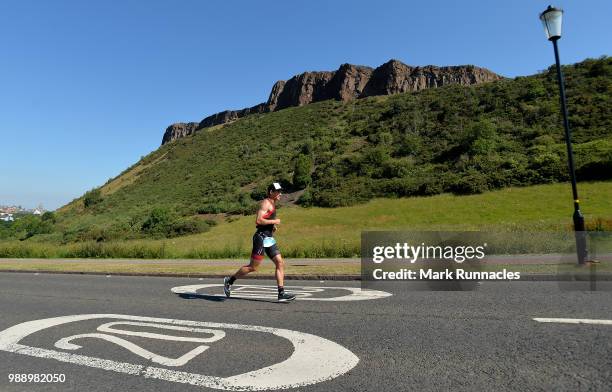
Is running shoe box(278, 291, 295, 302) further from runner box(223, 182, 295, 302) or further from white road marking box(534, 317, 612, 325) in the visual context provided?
white road marking box(534, 317, 612, 325)

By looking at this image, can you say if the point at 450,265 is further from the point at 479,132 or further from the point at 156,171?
the point at 156,171

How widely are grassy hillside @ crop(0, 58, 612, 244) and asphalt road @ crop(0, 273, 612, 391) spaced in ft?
77.7

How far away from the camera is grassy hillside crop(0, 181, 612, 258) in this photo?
795 inches

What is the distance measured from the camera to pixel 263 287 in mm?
9523

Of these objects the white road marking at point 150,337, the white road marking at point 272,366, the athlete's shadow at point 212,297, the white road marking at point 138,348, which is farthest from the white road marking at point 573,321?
the athlete's shadow at point 212,297

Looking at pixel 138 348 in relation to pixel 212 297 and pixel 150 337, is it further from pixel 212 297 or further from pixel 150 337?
pixel 212 297

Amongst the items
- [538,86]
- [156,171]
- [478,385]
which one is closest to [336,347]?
[478,385]

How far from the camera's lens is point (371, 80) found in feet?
364

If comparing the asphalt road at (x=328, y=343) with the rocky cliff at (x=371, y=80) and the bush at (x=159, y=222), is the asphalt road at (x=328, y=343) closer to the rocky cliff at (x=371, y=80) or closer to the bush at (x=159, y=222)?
the bush at (x=159, y=222)

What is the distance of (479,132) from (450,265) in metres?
37.5

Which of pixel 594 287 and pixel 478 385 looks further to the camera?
pixel 594 287

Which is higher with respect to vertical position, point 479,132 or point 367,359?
point 479,132

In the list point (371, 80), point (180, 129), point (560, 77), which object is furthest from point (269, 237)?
point (180, 129)

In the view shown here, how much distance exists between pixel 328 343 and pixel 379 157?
45969 mm
